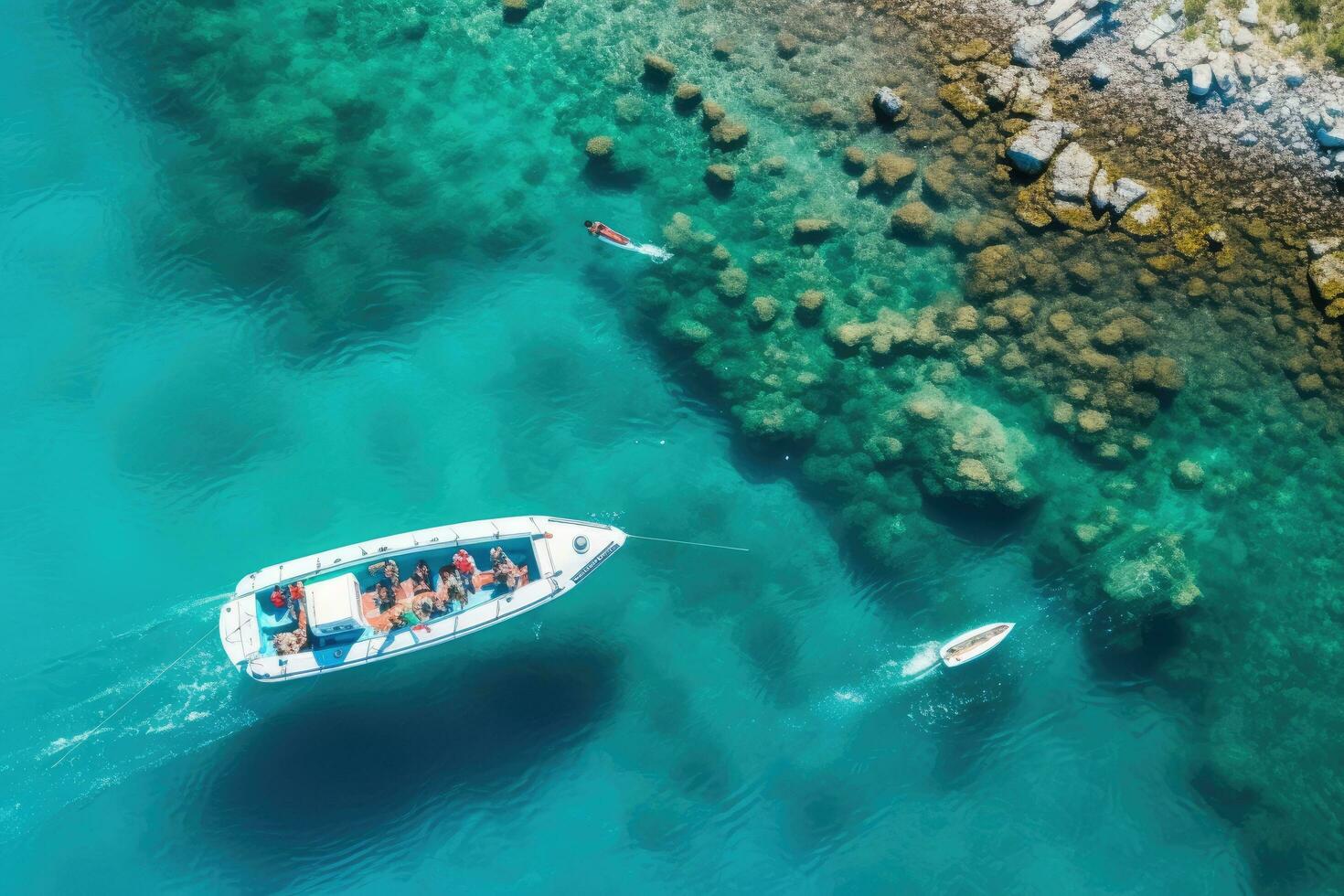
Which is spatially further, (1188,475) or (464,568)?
(1188,475)

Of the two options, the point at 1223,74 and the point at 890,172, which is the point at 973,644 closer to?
the point at 890,172

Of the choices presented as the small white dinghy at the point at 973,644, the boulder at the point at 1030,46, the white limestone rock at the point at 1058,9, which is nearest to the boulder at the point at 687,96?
the boulder at the point at 1030,46

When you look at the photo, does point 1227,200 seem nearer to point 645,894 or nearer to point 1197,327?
point 1197,327

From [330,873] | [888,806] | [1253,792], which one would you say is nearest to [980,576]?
[888,806]

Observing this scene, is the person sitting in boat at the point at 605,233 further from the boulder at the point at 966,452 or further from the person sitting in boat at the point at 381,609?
the person sitting in boat at the point at 381,609

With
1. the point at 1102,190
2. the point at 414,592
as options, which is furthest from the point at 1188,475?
the point at 414,592

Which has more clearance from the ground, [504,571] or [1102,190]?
[1102,190]
